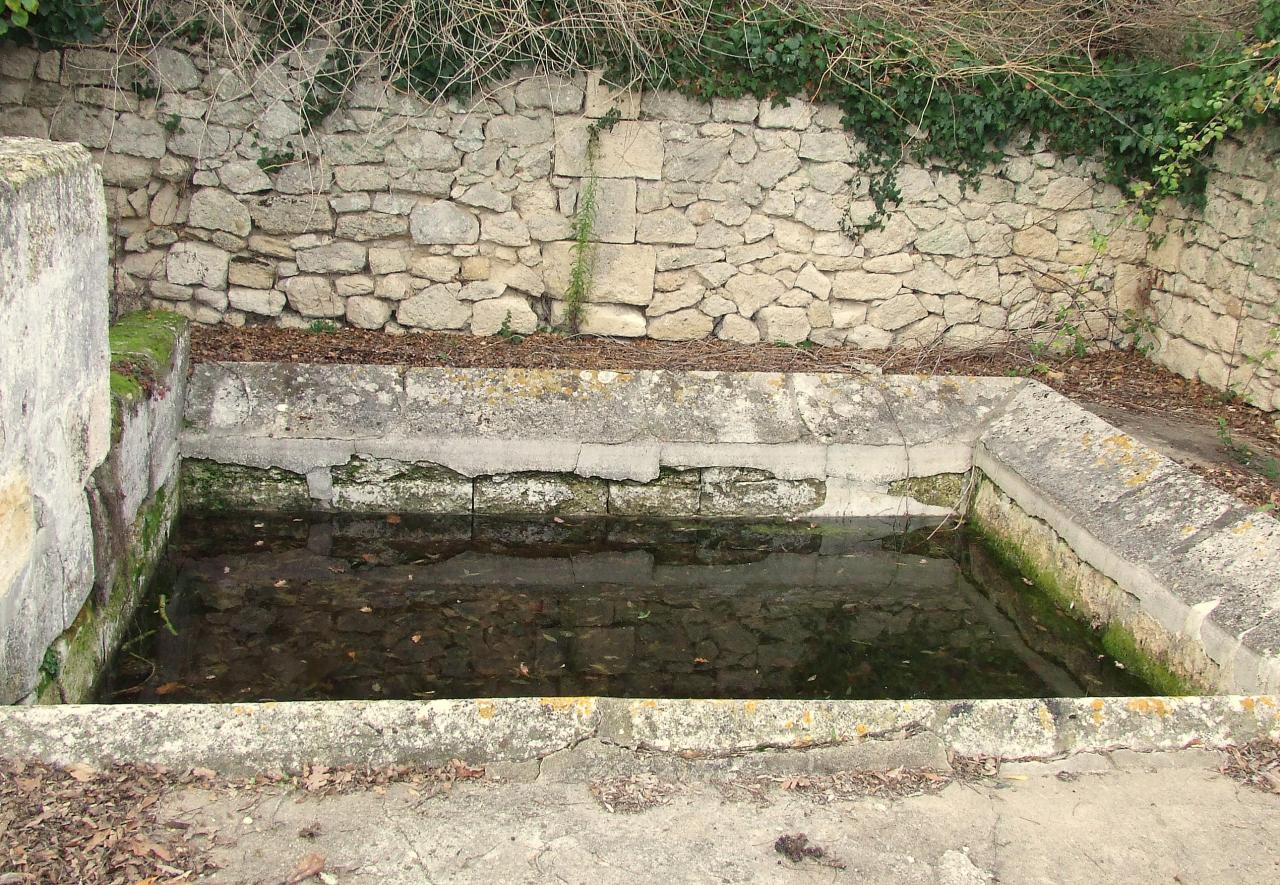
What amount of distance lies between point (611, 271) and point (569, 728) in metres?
4.76

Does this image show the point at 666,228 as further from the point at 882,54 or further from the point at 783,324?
the point at 882,54

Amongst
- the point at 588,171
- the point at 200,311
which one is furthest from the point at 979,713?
the point at 200,311

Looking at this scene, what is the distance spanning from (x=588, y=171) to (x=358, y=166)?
1.51m

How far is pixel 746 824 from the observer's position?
9.04 ft

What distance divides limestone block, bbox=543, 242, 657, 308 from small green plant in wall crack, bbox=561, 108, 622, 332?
37 mm

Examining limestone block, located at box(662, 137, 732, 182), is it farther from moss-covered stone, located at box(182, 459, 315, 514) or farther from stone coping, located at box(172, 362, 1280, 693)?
moss-covered stone, located at box(182, 459, 315, 514)

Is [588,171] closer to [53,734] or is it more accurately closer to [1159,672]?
[1159,672]

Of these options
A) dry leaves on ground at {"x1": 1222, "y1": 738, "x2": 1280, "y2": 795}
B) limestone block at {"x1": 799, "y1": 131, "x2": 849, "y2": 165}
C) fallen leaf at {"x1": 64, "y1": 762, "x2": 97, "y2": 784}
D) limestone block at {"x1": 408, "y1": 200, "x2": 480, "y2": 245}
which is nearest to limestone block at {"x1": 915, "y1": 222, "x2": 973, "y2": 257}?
limestone block at {"x1": 799, "y1": 131, "x2": 849, "y2": 165}

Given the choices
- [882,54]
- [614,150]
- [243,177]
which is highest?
[882,54]

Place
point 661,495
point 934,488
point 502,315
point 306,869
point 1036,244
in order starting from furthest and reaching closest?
1. point 1036,244
2. point 502,315
3. point 934,488
4. point 661,495
5. point 306,869

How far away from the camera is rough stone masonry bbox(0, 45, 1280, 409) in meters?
6.75

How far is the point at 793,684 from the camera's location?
173 inches

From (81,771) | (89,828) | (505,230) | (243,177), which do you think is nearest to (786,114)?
(505,230)

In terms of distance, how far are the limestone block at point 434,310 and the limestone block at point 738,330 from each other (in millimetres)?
1801
